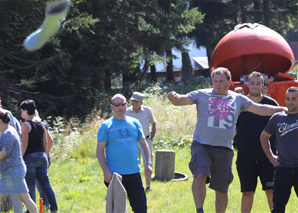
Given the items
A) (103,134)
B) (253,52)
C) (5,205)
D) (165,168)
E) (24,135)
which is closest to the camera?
(103,134)

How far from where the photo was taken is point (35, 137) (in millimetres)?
5809

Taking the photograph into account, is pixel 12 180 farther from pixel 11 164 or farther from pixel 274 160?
pixel 274 160

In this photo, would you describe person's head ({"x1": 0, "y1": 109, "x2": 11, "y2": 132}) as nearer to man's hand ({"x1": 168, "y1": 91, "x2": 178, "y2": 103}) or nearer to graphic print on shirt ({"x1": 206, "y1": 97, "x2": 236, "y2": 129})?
man's hand ({"x1": 168, "y1": 91, "x2": 178, "y2": 103})

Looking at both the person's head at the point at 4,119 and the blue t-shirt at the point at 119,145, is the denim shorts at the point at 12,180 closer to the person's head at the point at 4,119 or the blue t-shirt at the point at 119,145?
the person's head at the point at 4,119

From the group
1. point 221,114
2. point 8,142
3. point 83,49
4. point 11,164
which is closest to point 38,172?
point 11,164

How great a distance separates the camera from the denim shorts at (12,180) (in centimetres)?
532

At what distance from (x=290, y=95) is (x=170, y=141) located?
→ 7712 mm

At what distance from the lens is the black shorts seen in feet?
16.6

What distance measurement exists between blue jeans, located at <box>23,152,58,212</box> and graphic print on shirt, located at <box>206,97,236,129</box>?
2.83 metres

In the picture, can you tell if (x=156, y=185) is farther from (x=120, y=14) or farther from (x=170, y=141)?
(x=120, y=14)

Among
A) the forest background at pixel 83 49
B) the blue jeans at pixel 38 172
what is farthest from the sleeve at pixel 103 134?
the forest background at pixel 83 49

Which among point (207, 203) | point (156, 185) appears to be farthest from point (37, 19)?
point (207, 203)

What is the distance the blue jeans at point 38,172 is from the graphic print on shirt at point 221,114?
2.83 m

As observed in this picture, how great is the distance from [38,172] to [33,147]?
1.50 ft
